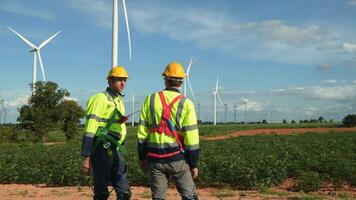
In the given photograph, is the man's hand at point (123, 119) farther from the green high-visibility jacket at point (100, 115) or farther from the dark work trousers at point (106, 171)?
the dark work trousers at point (106, 171)

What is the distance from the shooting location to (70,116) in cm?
4859

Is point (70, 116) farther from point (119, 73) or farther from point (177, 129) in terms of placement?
point (177, 129)

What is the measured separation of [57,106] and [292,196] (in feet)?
128

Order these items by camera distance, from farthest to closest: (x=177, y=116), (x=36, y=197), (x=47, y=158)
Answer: (x=47, y=158), (x=36, y=197), (x=177, y=116)

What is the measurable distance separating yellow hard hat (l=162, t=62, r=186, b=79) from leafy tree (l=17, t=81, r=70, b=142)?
4146cm

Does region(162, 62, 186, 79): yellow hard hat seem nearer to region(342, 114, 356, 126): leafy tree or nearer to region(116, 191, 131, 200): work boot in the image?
region(116, 191, 131, 200): work boot

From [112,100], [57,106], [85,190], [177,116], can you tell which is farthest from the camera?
[57,106]

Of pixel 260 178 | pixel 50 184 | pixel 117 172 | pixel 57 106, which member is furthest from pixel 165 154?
pixel 57 106

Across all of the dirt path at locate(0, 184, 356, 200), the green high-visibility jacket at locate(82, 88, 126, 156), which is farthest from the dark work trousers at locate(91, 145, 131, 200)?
the dirt path at locate(0, 184, 356, 200)

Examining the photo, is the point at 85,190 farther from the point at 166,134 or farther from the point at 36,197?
the point at 166,134

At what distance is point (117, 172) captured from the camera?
23.1ft

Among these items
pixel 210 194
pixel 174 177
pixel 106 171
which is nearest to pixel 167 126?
pixel 174 177

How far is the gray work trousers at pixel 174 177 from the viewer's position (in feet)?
19.7

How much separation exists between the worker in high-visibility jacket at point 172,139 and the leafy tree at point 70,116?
41918 mm
